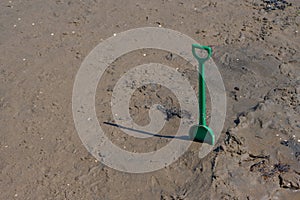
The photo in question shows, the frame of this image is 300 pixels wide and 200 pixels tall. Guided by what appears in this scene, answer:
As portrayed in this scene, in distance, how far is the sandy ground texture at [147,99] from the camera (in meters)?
4.34

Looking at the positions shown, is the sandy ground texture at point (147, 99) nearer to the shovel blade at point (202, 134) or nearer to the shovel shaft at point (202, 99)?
the shovel blade at point (202, 134)

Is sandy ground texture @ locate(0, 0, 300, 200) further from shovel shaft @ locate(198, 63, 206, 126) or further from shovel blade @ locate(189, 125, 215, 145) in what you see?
shovel shaft @ locate(198, 63, 206, 126)

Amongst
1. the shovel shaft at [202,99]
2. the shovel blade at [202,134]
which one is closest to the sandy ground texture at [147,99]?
the shovel blade at [202,134]

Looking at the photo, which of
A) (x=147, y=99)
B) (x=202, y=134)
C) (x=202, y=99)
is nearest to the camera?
(x=202, y=99)


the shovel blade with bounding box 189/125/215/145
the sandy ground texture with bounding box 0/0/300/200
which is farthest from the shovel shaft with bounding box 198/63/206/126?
the sandy ground texture with bounding box 0/0/300/200

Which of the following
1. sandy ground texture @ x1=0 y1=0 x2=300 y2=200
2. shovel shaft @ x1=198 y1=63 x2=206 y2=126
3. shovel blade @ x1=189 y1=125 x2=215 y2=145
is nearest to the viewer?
shovel shaft @ x1=198 y1=63 x2=206 y2=126

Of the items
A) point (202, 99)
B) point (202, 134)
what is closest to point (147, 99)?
point (202, 134)

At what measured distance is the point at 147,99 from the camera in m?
5.32

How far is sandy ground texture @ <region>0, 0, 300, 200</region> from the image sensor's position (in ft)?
14.2

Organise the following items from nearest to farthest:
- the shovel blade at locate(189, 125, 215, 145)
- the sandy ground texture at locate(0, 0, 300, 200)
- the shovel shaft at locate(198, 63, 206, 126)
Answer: the shovel shaft at locate(198, 63, 206, 126) → the sandy ground texture at locate(0, 0, 300, 200) → the shovel blade at locate(189, 125, 215, 145)

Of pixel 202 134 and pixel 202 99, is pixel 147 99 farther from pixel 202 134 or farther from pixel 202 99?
pixel 202 99

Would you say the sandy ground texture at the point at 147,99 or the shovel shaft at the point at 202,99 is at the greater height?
the shovel shaft at the point at 202,99

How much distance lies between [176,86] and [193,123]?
2.25 feet

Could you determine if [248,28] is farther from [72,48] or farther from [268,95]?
[72,48]
